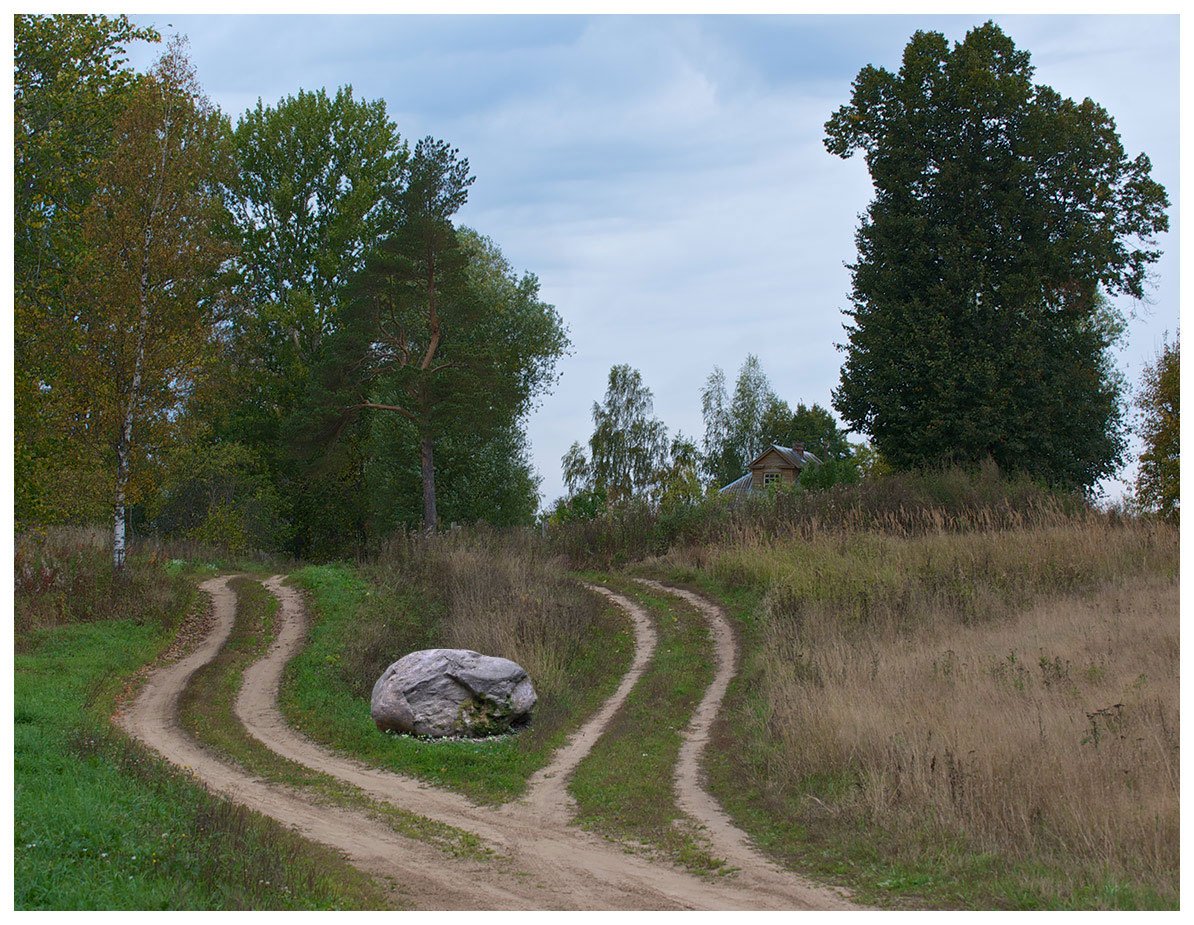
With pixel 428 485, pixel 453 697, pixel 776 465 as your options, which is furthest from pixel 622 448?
pixel 453 697

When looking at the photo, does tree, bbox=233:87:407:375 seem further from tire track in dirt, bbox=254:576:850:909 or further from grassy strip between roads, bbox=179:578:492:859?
tire track in dirt, bbox=254:576:850:909

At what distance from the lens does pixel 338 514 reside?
4306 centimetres

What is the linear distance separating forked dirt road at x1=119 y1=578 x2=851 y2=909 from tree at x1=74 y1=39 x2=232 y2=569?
8348mm

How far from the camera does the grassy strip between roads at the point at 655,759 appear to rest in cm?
920

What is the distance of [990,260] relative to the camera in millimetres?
29391

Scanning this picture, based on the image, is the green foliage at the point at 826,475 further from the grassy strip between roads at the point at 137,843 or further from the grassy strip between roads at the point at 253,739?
the grassy strip between roads at the point at 137,843

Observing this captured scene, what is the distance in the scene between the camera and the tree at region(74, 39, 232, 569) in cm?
2150

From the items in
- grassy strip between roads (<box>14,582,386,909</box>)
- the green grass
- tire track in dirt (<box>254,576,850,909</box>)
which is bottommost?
tire track in dirt (<box>254,576,850,909</box>)

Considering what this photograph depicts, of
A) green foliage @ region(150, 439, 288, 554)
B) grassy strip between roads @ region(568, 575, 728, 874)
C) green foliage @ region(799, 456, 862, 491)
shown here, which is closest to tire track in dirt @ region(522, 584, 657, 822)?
grassy strip between roads @ region(568, 575, 728, 874)

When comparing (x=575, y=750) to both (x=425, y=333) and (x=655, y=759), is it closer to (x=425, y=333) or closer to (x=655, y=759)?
(x=655, y=759)

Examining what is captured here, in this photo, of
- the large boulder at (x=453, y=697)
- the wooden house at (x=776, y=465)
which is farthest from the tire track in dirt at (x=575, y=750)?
the wooden house at (x=776, y=465)

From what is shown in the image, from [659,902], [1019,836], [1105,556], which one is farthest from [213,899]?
[1105,556]

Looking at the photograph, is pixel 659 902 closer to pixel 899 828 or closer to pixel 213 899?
pixel 899 828

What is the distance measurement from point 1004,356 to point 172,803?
24601mm
